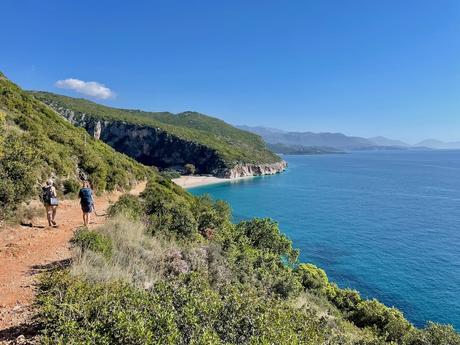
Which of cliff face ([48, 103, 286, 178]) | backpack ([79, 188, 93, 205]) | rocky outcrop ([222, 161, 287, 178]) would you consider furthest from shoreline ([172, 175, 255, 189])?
backpack ([79, 188, 93, 205])

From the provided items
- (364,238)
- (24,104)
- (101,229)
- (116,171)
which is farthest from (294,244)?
(101,229)

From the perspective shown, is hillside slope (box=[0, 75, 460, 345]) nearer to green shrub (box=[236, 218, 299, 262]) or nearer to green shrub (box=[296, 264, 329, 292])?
green shrub (box=[296, 264, 329, 292])

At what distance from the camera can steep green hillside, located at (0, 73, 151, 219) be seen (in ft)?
52.2

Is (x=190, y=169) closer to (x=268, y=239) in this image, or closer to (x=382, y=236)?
(x=382, y=236)

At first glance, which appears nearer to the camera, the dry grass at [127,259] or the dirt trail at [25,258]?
the dirt trail at [25,258]

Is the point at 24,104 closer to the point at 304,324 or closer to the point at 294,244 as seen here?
the point at 304,324

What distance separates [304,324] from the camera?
10008 millimetres

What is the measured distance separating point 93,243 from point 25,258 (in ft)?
7.76

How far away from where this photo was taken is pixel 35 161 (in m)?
19.0

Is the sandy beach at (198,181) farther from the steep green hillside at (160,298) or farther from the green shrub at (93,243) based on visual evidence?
the green shrub at (93,243)

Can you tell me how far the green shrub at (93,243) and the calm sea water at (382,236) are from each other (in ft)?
101

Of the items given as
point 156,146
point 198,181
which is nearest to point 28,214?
point 198,181

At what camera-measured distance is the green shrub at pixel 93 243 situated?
1100 centimetres

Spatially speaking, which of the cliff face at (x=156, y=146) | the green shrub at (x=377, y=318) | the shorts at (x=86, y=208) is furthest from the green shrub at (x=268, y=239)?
the cliff face at (x=156, y=146)
